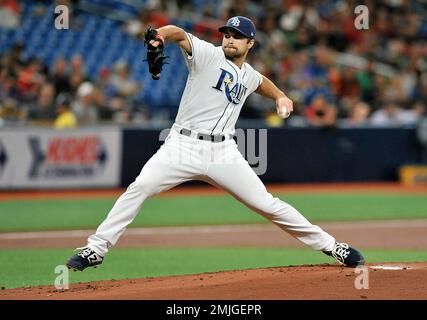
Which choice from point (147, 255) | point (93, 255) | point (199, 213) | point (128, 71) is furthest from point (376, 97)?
point (93, 255)

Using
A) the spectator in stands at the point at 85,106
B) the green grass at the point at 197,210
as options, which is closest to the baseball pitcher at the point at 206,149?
the green grass at the point at 197,210

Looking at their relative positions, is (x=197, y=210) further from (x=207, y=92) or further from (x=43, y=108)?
(x=207, y=92)

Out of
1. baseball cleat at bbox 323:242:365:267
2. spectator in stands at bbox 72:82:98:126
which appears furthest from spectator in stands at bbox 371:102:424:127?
baseball cleat at bbox 323:242:365:267

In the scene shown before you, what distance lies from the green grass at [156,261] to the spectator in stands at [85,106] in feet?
20.2

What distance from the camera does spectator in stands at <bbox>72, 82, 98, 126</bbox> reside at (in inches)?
652

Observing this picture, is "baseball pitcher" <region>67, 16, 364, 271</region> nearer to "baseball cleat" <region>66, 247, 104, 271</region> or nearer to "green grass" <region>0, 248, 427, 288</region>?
"baseball cleat" <region>66, 247, 104, 271</region>

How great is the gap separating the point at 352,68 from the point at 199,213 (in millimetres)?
8167

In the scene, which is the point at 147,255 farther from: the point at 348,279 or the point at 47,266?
the point at 348,279

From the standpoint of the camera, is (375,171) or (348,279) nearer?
(348,279)

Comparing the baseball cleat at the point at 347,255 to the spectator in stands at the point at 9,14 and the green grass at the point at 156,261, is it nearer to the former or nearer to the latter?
the green grass at the point at 156,261

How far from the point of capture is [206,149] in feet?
24.4

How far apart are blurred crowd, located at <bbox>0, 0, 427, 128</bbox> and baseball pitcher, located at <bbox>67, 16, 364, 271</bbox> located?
9231 millimetres

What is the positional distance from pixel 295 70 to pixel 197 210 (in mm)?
6238

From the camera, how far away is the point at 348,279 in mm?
7324
